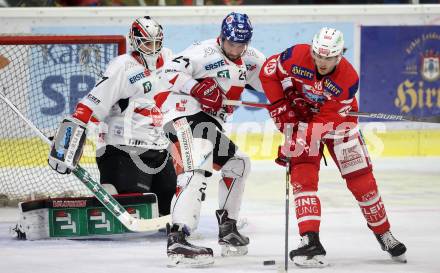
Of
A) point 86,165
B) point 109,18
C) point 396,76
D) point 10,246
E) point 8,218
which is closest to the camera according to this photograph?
point 10,246

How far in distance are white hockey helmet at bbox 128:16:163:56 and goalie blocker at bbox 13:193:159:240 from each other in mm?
800

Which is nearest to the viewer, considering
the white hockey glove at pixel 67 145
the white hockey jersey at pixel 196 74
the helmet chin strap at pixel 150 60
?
the white hockey jersey at pixel 196 74

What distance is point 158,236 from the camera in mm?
6102

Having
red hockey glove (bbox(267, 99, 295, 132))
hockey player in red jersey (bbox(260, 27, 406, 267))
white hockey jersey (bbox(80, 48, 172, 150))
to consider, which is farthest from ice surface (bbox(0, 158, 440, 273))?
red hockey glove (bbox(267, 99, 295, 132))

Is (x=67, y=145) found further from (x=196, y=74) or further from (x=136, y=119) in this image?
(x=196, y=74)

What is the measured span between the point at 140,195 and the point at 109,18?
8.51 feet

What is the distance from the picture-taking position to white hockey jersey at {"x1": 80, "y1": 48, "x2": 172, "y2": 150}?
585 centimetres

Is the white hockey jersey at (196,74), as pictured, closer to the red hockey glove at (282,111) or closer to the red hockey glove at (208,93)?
the red hockey glove at (208,93)

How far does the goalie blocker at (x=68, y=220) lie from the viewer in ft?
19.4

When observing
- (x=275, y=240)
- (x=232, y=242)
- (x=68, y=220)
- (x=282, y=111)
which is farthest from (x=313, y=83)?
(x=68, y=220)

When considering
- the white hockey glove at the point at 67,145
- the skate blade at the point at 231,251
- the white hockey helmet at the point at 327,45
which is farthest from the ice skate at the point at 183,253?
the white hockey helmet at the point at 327,45

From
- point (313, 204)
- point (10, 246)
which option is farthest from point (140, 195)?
point (313, 204)

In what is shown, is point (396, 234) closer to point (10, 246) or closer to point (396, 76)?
point (10, 246)

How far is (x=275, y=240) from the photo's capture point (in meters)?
5.98
